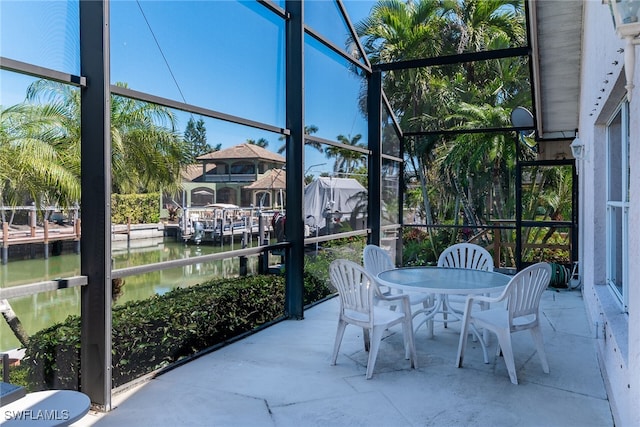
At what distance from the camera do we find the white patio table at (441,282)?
389 centimetres

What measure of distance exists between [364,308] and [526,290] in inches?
47.3

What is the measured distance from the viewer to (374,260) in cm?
511

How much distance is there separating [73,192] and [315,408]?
197 cm

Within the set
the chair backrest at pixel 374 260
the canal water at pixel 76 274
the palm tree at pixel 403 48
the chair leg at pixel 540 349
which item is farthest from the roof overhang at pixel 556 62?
the canal water at pixel 76 274

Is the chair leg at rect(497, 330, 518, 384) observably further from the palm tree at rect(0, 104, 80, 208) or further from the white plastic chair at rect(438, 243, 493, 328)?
the palm tree at rect(0, 104, 80, 208)

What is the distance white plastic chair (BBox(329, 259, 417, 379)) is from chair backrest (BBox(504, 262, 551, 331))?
76 cm

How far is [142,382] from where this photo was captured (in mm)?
3371

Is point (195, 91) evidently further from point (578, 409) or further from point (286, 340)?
point (578, 409)

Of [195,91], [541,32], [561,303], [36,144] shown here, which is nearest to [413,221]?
[561,303]

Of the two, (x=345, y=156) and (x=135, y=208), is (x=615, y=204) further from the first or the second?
(x=345, y=156)

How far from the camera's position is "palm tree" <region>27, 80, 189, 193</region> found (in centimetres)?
284

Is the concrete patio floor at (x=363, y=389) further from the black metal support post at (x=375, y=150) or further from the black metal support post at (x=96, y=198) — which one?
the black metal support post at (x=375, y=150)

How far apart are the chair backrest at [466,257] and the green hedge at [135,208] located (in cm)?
314

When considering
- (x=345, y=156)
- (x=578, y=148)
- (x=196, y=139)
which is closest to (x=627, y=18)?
(x=196, y=139)
